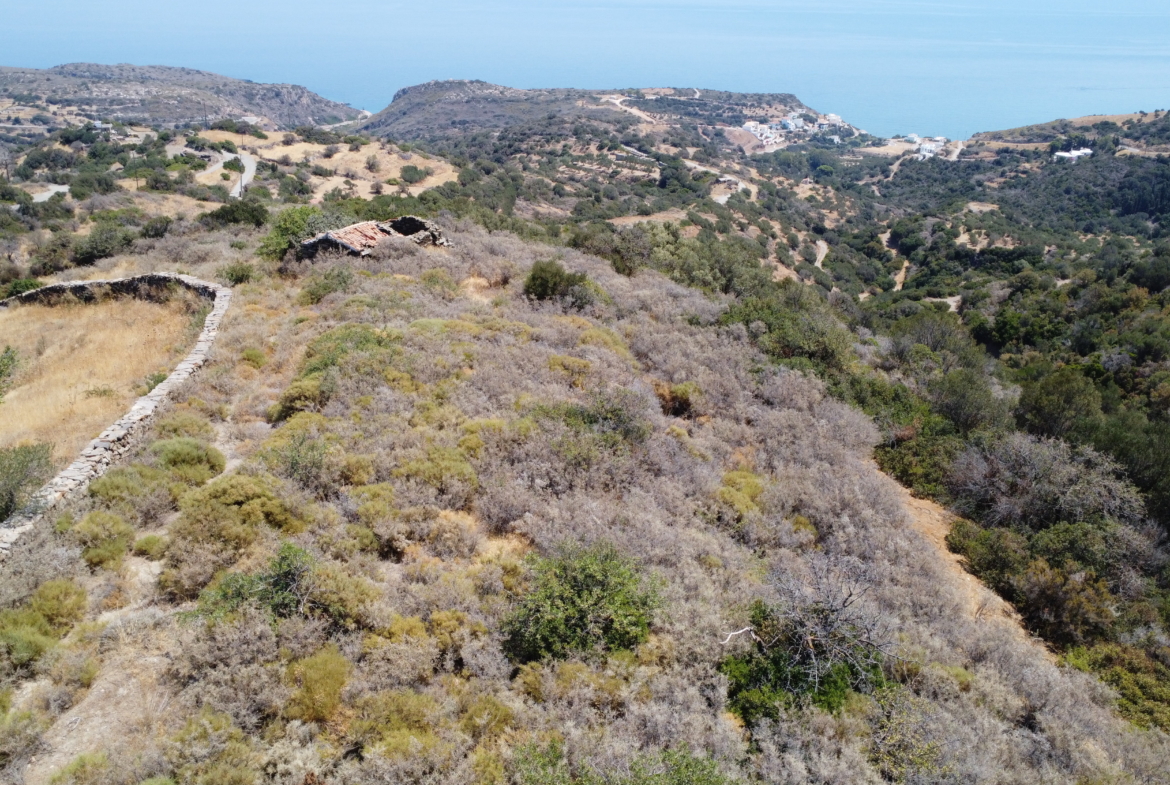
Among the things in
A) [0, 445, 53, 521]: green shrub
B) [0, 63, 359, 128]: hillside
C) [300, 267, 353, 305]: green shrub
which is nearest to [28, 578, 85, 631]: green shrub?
[0, 445, 53, 521]: green shrub

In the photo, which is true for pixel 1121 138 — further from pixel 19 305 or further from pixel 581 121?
pixel 19 305

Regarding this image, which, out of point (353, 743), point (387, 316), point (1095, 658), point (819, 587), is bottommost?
point (1095, 658)

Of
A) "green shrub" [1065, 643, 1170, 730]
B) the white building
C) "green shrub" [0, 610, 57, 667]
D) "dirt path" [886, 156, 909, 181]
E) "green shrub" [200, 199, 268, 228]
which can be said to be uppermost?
the white building

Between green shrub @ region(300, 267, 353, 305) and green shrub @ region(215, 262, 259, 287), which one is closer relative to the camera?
green shrub @ region(300, 267, 353, 305)

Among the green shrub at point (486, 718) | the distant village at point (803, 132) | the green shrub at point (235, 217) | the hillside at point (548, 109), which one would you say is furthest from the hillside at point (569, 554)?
the distant village at point (803, 132)

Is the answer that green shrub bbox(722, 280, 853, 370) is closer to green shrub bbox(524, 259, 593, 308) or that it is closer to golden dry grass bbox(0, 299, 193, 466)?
green shrub bbox(524, 259, 593, 308)

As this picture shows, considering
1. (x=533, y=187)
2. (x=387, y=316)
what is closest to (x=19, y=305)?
(x=387, y=316)
